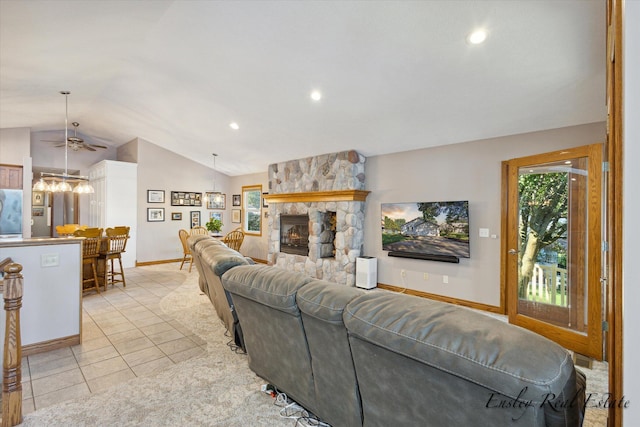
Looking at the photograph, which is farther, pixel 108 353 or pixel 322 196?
pixel 322 196

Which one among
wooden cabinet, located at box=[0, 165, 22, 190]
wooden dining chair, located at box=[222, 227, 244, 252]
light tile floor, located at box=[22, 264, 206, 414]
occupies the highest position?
wooden cabinet, located at box=[0, 165, 22, 190]

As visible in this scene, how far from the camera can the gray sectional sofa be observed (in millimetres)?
910

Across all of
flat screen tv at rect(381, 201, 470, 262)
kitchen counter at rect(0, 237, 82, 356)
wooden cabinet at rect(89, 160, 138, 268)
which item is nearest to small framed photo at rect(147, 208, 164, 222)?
wooden cabinet at rect(89, 160, 138, 268)

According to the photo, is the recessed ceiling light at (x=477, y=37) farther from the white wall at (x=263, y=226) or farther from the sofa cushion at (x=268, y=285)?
the white wall at (x=263, y=226)

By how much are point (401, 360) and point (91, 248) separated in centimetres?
531

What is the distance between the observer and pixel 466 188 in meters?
4.46

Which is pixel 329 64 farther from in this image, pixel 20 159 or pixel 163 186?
pixel 20 159

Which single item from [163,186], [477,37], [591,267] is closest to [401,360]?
[477,37]

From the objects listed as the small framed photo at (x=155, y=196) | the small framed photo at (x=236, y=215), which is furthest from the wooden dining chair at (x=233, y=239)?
the small framed photo at (x=155, y=196)

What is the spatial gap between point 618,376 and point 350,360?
3.17 ft

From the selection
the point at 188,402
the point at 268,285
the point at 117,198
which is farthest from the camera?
the point at 117,198

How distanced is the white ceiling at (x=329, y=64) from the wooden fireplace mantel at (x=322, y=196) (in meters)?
0.81

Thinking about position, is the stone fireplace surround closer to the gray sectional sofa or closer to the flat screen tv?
the flat screen tv

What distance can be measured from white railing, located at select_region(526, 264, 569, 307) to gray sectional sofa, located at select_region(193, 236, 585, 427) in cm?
290
